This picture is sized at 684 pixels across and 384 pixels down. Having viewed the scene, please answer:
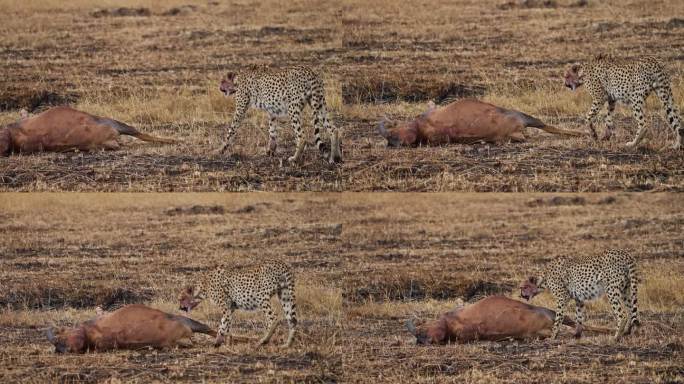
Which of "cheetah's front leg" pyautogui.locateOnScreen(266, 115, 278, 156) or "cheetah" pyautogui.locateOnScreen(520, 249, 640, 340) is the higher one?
"cheetah's front leg" pyautogui.locateOnScreen(266, 115, 278, 156)

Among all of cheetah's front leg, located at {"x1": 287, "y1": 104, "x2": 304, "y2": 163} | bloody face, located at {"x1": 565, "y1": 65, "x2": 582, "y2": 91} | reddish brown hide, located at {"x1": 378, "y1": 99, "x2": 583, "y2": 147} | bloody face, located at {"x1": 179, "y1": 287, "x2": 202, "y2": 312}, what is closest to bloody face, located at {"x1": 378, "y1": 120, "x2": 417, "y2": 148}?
reddish brown hide, located at {"x1": 378, "y1": 99, "x2": 583, "y2": 147}

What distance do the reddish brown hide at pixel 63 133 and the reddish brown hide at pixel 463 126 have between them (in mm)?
1727

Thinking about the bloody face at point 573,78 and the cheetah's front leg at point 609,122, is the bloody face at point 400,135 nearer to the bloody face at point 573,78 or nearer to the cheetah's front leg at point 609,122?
the bloody face at point 573,78

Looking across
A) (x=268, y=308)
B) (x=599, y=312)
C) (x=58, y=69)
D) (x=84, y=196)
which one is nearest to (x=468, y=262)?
(x=599, y=312)

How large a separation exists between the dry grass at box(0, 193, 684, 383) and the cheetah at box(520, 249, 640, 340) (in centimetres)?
14

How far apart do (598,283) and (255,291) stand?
95.1 inches

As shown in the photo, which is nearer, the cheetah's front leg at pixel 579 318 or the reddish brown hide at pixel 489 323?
the cheetah's front leg at pixel 579 318

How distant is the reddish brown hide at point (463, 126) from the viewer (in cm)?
1182

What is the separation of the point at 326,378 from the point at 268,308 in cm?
72

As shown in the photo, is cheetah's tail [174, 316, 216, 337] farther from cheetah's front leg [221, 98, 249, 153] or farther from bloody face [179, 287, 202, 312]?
cheetah's front leg [221, 98, 249, 153]

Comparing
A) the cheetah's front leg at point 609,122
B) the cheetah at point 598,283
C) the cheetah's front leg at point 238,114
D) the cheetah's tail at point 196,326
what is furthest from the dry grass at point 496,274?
the cheetah's front leg at point 238,114

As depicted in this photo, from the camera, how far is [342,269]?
40.8ft

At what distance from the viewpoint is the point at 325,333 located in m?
11.6

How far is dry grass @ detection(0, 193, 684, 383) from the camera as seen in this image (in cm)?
1123
